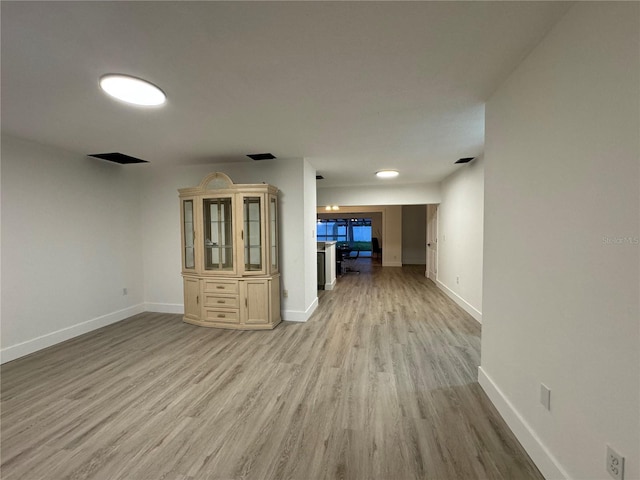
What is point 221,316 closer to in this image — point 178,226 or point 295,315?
point 295,315

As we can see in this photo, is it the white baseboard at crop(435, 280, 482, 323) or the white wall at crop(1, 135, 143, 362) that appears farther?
the white baseboard at crop(435, 280, 482, 323)

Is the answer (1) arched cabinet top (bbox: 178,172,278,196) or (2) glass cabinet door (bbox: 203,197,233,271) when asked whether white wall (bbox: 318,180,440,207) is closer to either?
(1) arched cabinet top (bbox: 178,172,278,196)

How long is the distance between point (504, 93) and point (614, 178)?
118cm

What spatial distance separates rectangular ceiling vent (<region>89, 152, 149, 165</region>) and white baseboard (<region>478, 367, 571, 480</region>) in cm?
491

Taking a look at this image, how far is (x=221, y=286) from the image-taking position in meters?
3.90

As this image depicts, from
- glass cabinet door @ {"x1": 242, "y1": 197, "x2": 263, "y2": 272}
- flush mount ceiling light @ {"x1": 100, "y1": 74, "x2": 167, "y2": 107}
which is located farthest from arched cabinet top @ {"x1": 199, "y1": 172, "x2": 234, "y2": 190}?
flush mount ceiling light @ {"x1": 100, "y1": 74, "x2": 167, "y2": 107}

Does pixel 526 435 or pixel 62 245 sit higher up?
pixel 62 245

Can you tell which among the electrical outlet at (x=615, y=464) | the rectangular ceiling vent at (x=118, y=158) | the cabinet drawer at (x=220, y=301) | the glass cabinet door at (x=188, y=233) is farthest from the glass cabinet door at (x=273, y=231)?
the electrical outlet at (x=615, y=464)

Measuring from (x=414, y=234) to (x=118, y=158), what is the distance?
949cm

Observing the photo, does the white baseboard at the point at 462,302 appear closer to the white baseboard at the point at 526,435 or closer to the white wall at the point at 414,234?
the white baseboard at the point at 526,435

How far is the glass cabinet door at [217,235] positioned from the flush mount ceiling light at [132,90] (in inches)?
74.0

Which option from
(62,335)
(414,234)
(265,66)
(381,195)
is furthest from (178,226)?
(414,234)

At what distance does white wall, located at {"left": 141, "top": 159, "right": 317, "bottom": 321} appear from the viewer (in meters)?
4.14

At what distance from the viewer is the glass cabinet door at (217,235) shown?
13.0 feet
